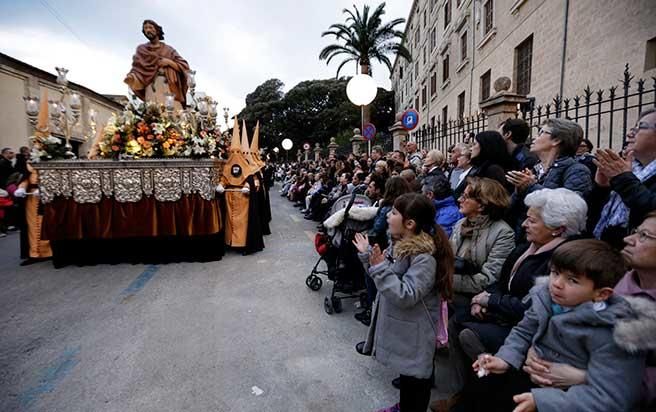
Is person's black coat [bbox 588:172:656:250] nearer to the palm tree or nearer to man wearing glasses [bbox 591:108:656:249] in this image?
man wearing glasses [bbox 591:108:656:249]

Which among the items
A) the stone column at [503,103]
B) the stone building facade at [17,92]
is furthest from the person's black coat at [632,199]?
the stone building facade at [17,92]

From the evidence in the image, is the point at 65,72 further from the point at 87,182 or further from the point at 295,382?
the point at 295,382

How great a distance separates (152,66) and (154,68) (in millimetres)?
56

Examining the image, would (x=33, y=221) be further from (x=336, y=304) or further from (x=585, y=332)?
(x=585, y=332)

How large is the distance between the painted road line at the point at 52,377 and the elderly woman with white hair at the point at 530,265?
2915 mm

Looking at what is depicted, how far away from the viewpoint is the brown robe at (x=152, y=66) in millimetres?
6875

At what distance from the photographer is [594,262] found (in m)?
1.38

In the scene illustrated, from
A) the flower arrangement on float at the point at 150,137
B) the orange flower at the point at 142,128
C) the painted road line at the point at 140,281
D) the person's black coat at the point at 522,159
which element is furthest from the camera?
the orange flower at the point at 142,128

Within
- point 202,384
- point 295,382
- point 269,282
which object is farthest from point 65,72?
point 295,382

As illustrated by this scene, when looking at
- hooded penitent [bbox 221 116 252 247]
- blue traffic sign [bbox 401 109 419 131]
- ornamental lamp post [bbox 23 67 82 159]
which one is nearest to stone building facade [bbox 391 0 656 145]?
blue traffic sign [bbox 401 109 419 131]

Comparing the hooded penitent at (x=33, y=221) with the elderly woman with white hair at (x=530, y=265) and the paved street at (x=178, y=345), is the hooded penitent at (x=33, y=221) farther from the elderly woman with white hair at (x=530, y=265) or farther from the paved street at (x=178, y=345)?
the elderly woman with white hair at (x=530, y=265)

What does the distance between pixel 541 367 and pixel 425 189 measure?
227 cm

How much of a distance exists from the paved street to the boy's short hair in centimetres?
159

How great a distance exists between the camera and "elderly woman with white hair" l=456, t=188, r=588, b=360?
2.00 metres
